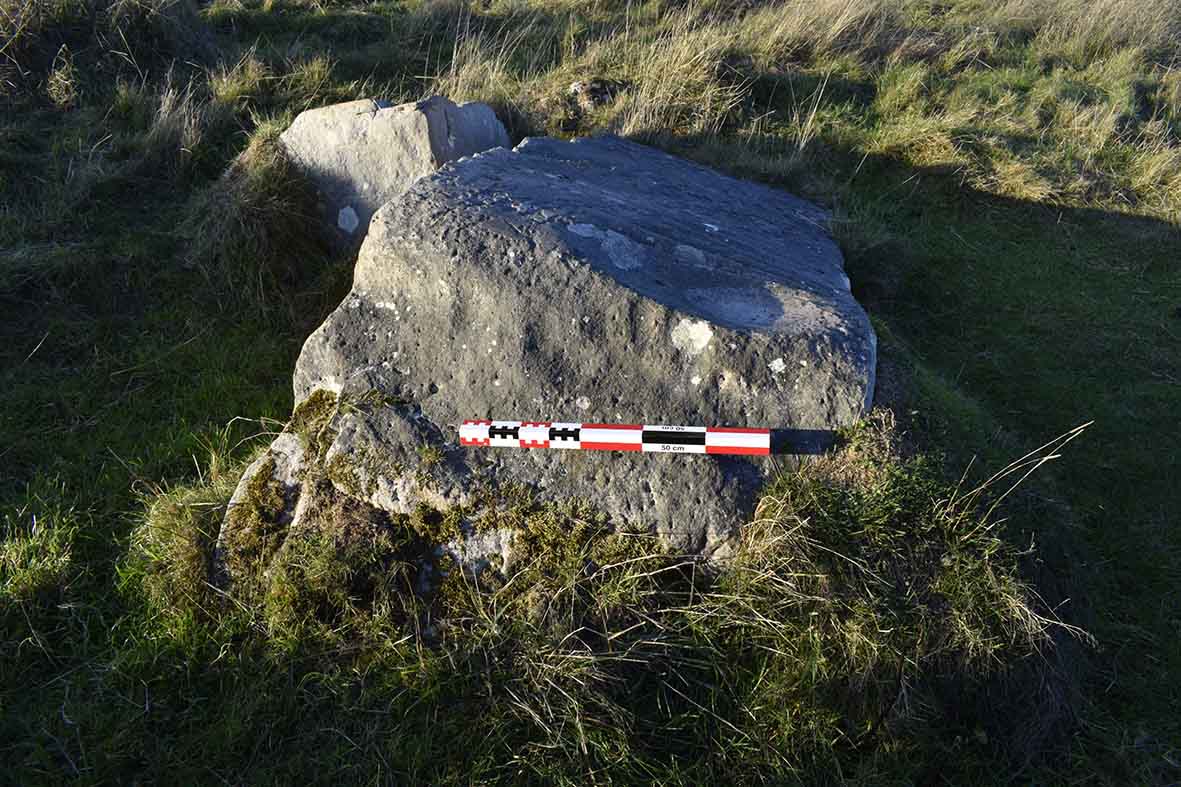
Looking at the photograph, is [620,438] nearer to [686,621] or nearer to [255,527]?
[686,621]

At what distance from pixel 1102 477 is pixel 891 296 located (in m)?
1.72

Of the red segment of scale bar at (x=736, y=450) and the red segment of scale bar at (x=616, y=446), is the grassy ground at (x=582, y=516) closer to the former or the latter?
the red segment of scale bar at (x=736, y=450)

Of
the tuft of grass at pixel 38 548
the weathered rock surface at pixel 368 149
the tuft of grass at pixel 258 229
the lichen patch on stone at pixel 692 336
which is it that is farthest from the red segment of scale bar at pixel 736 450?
the tuft of grass at pixel 258 229

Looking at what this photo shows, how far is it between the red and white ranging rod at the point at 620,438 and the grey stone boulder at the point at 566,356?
1.6 inches

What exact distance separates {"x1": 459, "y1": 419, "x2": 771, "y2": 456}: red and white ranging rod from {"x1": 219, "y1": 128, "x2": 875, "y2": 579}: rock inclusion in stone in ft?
0.13

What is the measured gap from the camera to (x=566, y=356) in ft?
10.3

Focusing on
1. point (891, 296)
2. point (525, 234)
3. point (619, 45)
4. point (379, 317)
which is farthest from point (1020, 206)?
point (379, 317)

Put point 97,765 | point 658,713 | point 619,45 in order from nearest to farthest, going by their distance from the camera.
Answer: point 97,765
point 658,713
point 619,45

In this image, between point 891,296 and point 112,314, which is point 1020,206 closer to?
point 891,296

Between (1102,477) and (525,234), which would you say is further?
(1102,477)

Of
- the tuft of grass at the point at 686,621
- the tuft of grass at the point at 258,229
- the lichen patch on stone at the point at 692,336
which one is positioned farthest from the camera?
the tuft of grass at the point at 258,229

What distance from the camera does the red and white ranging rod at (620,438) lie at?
2963mm

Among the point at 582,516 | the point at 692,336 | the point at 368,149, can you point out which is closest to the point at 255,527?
the point at 582,516

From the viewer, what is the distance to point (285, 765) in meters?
2.52
